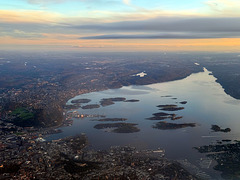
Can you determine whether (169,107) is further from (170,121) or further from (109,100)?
(109,100)

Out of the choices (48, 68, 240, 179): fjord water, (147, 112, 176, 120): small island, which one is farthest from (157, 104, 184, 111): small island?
(147, 112, 176, 120): small island

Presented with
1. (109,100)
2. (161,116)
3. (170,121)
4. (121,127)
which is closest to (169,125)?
(170,121)

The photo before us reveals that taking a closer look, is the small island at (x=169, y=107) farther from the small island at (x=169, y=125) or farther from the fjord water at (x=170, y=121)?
the small island at (x=169, y=125)

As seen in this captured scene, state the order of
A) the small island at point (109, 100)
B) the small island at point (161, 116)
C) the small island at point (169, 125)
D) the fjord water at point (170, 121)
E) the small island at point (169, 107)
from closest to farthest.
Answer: the fjord water at point (170, 121)
the small island at point (169, 125)
the small island at point (161, 116)
the small island at point (169, 107)
the small island at point (109, 100)

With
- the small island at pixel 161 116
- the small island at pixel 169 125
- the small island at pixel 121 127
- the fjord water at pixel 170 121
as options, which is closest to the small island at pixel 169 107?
the fjord water at pixel 170 121

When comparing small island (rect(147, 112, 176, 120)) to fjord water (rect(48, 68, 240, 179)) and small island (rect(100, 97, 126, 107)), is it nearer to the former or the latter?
fjord water (rect(48, 68, 240, 179))
